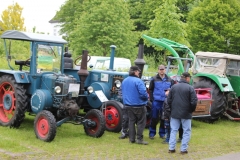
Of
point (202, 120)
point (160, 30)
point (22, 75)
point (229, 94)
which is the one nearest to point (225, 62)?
point (229, 94)

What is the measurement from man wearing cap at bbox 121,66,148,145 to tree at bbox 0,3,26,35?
34528 millimetres

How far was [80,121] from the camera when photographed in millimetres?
9508

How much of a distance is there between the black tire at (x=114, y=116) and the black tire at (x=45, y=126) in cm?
198

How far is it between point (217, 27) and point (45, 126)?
93.1 feet

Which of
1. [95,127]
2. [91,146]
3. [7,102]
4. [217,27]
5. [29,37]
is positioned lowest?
[91,146]

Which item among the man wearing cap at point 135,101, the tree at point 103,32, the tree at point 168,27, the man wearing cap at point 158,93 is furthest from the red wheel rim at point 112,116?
the tree at point 103,32

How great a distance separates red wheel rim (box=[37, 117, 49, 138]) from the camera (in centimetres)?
877

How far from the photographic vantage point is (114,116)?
10.3 metres

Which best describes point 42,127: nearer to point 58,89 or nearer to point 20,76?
point 58,89

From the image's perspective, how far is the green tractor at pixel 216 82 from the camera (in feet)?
41.4

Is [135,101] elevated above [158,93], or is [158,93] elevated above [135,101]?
[158,93]

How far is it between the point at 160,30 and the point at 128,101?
51.4 feet

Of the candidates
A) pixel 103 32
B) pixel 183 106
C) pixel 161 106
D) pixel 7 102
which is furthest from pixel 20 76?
pixel 103 32

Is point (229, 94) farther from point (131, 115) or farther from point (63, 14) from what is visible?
point (63, 14)
